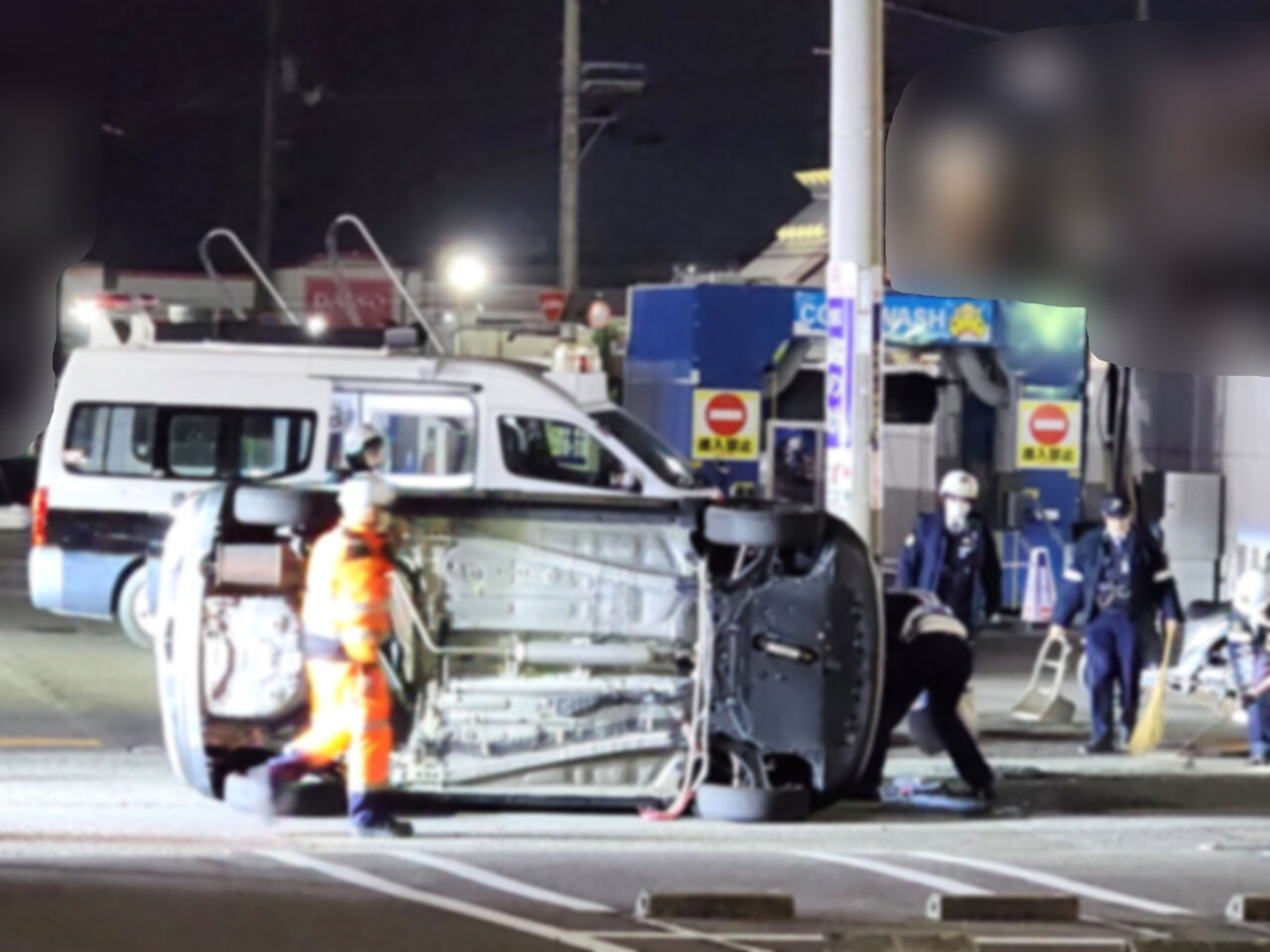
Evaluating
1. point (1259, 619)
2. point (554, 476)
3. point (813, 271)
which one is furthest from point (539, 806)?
point (813, 271)

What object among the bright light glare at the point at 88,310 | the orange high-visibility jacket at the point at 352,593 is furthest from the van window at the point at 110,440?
the orange high-visibility jacket at the point at 352,593

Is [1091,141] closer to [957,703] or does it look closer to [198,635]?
[198,635]

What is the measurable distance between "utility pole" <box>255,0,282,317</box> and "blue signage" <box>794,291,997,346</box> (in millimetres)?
16224

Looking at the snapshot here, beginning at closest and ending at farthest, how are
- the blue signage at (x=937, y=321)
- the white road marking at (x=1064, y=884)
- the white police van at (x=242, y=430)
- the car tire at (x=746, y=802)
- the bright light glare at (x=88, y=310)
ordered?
1. the white road marking at (x=1064, y=884)
2. the car tire at (x=746, y=802)
3. the white police van at (x=242, y=430)
4. the bright light glare at (x=88, y=310)
5. the blue signage at (x=937, y=321)

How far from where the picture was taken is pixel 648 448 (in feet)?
50.8

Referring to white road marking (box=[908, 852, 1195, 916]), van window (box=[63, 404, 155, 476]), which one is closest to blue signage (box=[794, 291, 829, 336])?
van window (box=[63, 404, 155, 476])

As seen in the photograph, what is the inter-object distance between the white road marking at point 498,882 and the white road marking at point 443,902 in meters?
0.29

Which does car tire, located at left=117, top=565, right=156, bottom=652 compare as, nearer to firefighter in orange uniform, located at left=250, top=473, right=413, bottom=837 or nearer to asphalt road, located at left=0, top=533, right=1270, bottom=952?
asphalt road, located at left=0, top=533, right=1270, bottom=952

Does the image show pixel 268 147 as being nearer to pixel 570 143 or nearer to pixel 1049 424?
pixel 570 143

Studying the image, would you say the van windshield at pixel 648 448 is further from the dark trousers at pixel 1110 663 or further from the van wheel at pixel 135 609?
the dark trousers at pixel 1110 663

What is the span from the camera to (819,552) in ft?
29.0

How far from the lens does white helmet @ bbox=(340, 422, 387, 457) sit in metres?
13.5

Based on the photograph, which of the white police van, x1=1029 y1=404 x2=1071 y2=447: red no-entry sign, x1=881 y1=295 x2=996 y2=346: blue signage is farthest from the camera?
x1=1029 y1=404 x2=1071 y2=447: red no-entry sign

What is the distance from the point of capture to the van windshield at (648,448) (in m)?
15.3
